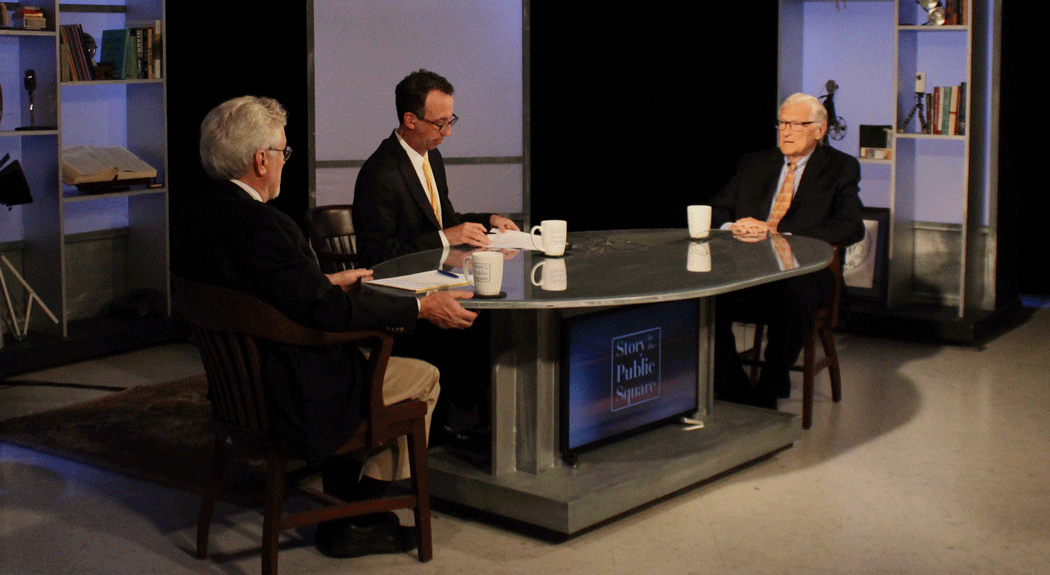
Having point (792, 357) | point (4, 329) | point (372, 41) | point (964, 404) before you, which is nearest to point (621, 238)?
point (792, 357)

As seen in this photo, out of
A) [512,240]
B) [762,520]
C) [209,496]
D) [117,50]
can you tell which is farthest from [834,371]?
[117,50]

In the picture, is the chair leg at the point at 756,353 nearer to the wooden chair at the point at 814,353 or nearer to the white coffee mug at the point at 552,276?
the wooden chair at the point at 814,353

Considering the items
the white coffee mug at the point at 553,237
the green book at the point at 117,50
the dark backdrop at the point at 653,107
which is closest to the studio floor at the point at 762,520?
the white coffee mug at the point at 553,237

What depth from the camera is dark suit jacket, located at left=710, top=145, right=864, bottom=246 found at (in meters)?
4.95

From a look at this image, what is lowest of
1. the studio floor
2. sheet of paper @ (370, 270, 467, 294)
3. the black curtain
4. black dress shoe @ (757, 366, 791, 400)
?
the studio floor

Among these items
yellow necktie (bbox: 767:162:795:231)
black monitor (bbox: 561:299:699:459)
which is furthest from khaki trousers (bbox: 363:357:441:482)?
yellow necktie (bbox: 767:162:795:231)

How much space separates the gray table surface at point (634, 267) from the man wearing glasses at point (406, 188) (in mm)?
235

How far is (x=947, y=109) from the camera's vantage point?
6.16m

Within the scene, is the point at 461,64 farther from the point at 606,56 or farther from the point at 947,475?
the point at 947,475

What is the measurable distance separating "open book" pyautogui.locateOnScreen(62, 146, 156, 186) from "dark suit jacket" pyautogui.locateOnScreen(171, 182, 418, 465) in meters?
2.99

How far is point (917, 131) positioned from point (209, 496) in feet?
14.6

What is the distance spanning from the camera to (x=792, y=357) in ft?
15.8

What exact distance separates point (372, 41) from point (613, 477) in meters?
3.53

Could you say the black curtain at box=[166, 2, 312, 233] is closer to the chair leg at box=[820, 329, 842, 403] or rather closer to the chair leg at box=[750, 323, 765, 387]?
the chair leg at box=[750, 323, 765, 387]
